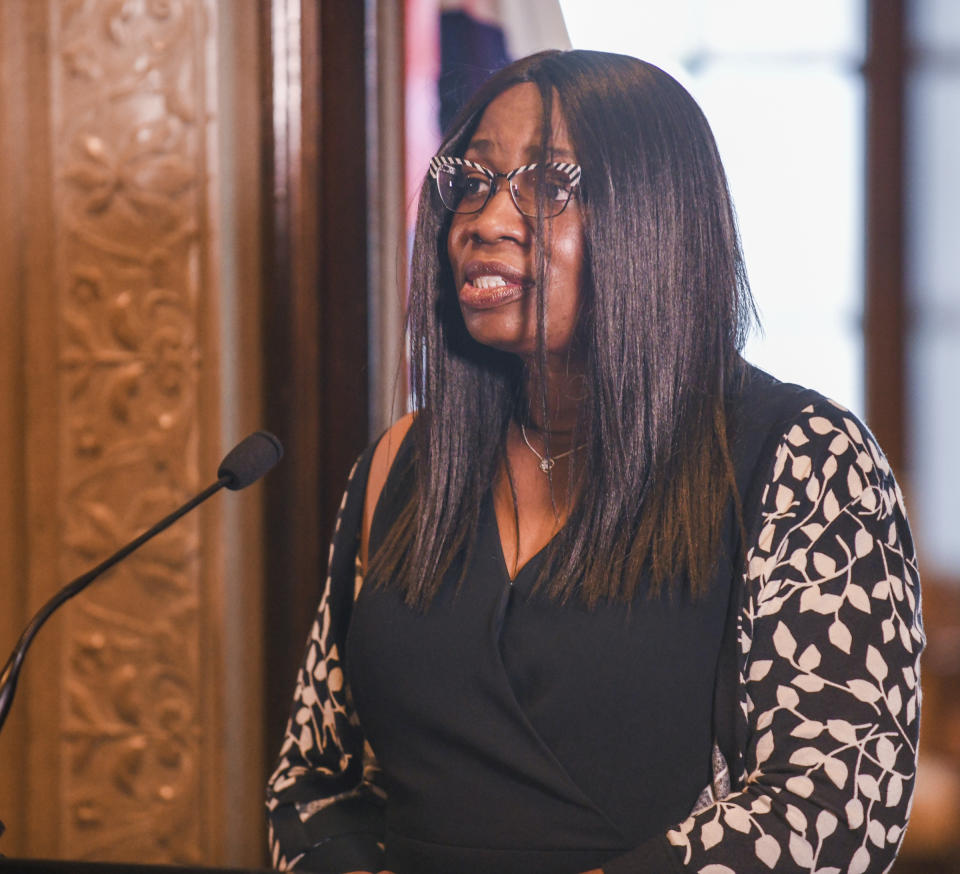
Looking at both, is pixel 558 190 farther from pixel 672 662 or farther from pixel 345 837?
pixel 345 837

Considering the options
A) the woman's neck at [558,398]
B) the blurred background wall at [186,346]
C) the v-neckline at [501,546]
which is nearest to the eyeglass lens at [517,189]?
the woman's neck at [558,398]

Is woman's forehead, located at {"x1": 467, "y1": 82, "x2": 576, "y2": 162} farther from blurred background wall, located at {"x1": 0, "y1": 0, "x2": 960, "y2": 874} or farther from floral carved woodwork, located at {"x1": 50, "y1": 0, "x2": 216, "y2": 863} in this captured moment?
floral carved woodwork, located at {"x1": 50, "y1": 0, "x2": 216, "y2": 863}

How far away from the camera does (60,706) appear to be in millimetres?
1680

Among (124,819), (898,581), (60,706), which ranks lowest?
(124,819)

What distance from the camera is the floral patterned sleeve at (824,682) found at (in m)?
0.89

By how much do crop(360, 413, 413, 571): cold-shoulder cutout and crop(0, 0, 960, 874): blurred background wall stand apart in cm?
31

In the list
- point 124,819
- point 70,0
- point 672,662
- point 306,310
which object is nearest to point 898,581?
point 672,662

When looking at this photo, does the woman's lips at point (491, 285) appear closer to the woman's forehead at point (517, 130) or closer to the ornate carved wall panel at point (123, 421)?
the woman's forehead at point (517, 130)

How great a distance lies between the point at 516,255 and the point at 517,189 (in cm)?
7

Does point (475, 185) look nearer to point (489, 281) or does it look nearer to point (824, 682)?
point (489, 281)

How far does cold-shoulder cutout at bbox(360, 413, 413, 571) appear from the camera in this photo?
125 cm

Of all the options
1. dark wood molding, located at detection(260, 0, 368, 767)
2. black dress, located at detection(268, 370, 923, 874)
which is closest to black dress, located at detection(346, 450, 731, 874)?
black dress, located at detection(268, 370, 923, 874)

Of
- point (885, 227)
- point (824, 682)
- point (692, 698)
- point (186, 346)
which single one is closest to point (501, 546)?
point (692, 698)

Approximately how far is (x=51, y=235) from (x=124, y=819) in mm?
885
